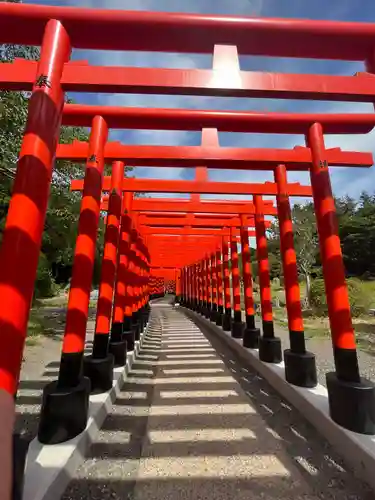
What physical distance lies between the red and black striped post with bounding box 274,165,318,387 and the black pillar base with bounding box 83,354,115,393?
2.56 meters

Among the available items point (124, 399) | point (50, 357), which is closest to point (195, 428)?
point (124, 399)

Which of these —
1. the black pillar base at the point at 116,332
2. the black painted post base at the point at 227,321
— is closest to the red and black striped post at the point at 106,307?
the black pillar base at the point at 116,332

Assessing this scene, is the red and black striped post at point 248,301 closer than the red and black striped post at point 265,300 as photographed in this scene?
No

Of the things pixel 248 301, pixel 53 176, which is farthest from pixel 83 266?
pixel 53 176

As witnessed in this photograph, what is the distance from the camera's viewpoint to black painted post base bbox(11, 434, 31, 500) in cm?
163

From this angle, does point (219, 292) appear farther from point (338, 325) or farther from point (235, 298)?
point (338, 325)

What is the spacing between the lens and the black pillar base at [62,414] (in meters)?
2.52

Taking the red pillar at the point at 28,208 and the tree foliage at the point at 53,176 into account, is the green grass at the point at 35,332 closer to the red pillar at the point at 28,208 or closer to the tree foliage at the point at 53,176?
the tree foliage at the point at 53,176

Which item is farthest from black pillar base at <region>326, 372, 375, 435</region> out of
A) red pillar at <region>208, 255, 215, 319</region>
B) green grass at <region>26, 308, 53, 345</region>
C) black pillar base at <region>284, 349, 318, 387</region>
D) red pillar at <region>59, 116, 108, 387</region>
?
red pillar at <region>208, 255, 215, 319</region>

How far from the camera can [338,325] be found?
10.0ft

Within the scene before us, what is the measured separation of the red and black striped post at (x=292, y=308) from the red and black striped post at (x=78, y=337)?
109 inches

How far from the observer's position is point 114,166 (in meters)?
4.88

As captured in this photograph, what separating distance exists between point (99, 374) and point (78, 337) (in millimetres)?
921

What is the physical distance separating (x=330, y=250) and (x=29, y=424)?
13.4ft
